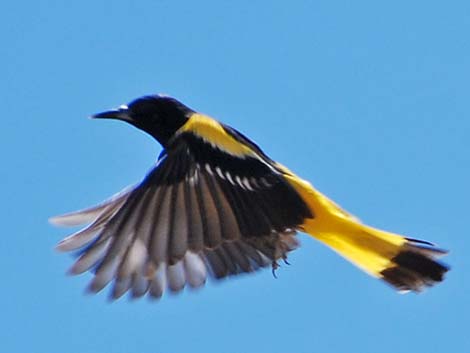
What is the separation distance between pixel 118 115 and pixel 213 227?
1795 millimetres

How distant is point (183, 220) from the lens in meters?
6.93

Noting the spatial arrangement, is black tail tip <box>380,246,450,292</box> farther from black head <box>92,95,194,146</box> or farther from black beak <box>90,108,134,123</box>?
black beak <box>90,108,134,123</box>

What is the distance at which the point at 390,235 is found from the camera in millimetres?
7730

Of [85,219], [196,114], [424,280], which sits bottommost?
[424,280]

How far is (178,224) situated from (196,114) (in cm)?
103

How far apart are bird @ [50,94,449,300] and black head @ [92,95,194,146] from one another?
0.30 m

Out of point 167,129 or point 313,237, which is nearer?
point 313,237

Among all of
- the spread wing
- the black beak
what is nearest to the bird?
the spread wing

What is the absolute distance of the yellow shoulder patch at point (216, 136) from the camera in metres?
7.24

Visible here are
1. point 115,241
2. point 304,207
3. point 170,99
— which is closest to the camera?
point 115,241

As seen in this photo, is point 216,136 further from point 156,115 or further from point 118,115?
point 118,115

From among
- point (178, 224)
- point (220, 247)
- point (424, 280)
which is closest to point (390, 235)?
point (424, 280)

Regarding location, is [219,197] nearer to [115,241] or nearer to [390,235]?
[115,241]

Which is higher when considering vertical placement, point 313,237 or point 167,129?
point 167,129
